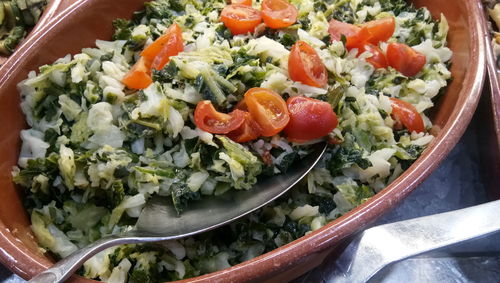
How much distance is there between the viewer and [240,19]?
212 cm

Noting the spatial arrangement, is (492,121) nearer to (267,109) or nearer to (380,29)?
(380,29)

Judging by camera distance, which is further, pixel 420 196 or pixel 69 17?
pixel 420 196

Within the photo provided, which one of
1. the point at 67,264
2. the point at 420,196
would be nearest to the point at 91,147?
the point at 67,264

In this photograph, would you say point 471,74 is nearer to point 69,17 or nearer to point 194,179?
point 194,179

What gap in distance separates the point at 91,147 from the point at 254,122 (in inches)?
23.9

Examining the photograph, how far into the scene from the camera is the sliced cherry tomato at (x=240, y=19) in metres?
2.11

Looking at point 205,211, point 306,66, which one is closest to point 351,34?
point 306,66

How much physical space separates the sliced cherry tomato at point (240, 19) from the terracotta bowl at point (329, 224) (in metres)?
0.50

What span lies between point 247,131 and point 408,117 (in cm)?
71

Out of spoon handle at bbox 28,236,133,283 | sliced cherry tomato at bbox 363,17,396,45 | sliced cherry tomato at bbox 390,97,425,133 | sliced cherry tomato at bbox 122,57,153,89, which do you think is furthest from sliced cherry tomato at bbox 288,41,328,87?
spoon handle at bbox 28,236,133,283

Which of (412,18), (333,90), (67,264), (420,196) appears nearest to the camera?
(67,264)

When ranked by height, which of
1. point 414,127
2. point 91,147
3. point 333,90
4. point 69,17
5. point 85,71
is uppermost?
point 69,17

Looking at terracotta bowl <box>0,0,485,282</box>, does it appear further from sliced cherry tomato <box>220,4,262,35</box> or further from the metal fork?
sliced cherry tomato <box>220,4,262,35</box>

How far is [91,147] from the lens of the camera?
1770mm
